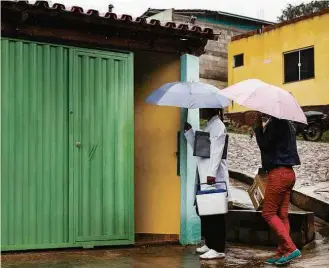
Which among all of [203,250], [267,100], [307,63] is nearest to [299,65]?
[307,63]

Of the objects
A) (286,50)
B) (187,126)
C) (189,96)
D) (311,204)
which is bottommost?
(311,204)

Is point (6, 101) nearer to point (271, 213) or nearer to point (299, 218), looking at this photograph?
point (271, 213)

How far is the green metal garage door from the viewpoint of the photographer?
6.80 metres

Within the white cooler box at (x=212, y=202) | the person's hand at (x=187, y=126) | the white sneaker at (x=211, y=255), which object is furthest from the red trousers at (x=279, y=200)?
the person's hand at (x=187, y=126)

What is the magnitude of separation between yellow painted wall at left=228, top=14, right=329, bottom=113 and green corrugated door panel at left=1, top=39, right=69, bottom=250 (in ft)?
50.5

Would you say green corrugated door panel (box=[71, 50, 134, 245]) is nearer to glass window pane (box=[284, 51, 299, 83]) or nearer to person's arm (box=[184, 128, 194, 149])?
person's arm (box=[184, 128, 194, 149])

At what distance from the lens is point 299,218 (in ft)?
A: 25.8

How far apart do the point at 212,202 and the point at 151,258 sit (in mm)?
1039

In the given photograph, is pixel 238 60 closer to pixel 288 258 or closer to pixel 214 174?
pixel 214 174

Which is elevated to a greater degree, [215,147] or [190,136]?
[190,136]

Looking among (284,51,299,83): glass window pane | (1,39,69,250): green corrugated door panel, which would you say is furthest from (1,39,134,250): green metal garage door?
(284,51,299,83): glass window pane

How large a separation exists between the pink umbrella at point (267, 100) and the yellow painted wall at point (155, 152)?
164cm

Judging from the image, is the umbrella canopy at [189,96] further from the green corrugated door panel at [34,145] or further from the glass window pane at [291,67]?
the glass window pane at [291,67]

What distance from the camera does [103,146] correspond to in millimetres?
7398
